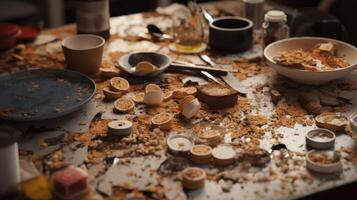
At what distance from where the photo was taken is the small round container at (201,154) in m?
1.00

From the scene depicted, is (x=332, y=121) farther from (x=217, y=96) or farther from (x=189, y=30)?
(x=189, y=30)

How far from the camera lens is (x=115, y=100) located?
126cm

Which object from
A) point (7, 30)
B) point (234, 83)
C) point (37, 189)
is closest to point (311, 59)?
point (234, 83)

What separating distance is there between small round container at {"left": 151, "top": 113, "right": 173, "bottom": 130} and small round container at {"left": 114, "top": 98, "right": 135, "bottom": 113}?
0.07 m

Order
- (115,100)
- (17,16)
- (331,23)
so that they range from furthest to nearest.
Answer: (17,16) → (331,23) → (115,100)

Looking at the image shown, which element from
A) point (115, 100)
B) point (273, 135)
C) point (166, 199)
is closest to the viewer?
point (166, 199)

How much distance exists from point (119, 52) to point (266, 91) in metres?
0.47

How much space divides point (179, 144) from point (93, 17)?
2.07ft

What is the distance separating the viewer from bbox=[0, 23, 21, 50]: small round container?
152 cm

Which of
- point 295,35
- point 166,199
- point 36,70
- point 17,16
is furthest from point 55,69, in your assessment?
point 17,16

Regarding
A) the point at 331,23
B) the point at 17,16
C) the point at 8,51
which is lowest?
the point at 17,16

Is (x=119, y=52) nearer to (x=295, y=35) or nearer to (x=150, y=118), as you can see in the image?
(x=150, y=118)

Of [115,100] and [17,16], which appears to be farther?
[17,16]

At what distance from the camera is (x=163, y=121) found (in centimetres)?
114
